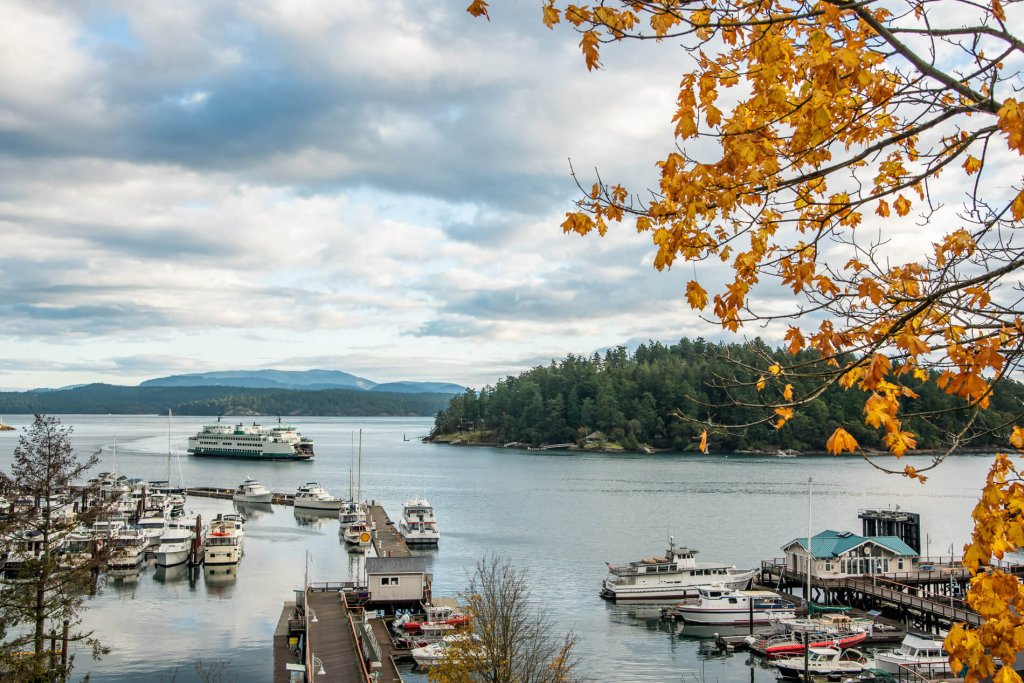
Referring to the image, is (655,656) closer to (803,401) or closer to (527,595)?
(527,595)

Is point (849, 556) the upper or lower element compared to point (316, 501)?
upper

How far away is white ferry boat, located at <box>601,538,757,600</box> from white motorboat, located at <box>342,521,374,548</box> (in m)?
18.3

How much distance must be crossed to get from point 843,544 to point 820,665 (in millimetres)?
15657

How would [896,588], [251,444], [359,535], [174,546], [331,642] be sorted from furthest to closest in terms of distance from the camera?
[251,444] → [359,535] → [174,546] → [896,588] → [331,642]

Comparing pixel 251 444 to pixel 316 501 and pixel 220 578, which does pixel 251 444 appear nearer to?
pixel 316 501

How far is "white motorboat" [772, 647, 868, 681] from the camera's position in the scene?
32.0 meters

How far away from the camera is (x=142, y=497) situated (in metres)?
69.6

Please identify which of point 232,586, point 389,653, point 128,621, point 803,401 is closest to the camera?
point 803,401

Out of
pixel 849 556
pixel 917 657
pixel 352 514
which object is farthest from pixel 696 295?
pixel 352 514

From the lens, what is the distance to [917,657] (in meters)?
31.4

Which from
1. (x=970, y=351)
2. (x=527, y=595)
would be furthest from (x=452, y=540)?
(x=970, y=351)

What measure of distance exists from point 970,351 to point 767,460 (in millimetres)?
129958

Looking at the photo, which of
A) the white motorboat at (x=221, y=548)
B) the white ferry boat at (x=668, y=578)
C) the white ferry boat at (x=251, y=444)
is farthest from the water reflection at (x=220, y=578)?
the white ferry boat at (x=251, y=444)

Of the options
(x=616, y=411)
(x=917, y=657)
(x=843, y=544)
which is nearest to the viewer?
(x=917, y=657)
